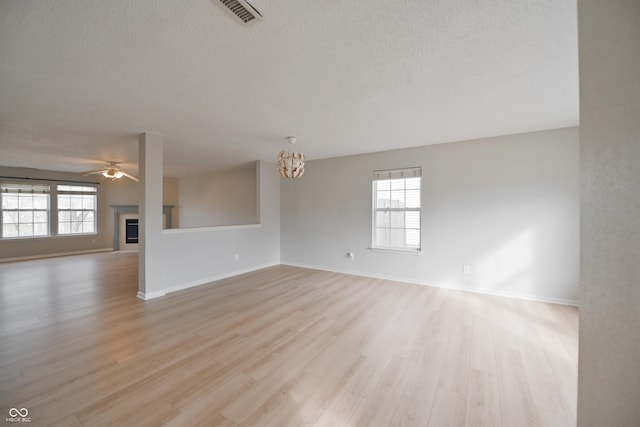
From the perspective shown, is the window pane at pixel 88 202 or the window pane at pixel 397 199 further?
the window pane at pixel 88 202

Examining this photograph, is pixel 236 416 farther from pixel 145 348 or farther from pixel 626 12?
pixel 626 12

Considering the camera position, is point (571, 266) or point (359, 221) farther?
point (359, 221)

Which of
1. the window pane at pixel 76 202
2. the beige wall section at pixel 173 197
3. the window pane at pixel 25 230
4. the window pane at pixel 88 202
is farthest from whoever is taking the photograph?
the beige wall section at pixel 173 197

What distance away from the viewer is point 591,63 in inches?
31.6

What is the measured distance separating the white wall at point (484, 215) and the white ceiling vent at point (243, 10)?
3.64 meters

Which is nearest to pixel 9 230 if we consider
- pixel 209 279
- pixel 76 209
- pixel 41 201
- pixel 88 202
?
pixel 41 201

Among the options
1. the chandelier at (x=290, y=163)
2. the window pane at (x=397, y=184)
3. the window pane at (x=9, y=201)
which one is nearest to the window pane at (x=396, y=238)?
the window pane at (x=397, y=184)

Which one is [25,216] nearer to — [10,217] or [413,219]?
[10,217]

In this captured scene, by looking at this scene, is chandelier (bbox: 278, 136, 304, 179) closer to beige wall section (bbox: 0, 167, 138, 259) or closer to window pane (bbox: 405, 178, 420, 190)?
window pane (bbox: 405, 178, 420, 190)

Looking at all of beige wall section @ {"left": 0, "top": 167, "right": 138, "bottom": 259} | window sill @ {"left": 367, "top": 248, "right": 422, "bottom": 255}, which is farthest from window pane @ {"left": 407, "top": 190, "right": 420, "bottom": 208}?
beige wall section @ {"left": 0, "top": 167, "right": 138, "bottom": 259}

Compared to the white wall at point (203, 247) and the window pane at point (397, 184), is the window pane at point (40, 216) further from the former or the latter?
the window pane at point (397, 184)

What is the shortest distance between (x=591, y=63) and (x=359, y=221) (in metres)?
4.23

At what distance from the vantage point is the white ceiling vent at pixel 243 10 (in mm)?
1336

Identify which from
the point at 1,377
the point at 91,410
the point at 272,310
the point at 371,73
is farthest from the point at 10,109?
the point at 371,73
